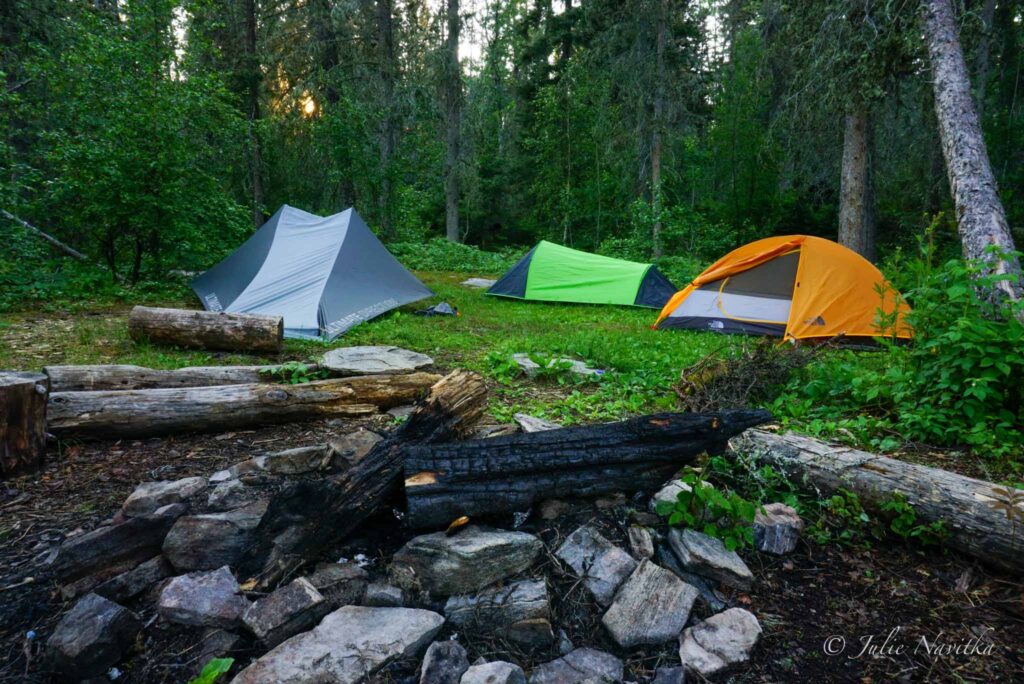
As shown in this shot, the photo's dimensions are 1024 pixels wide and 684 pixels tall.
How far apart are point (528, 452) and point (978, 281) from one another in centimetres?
332

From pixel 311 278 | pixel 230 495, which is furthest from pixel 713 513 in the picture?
pixel 311 278

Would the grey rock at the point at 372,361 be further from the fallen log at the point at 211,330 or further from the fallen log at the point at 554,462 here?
the fallen log at the point at 554,462

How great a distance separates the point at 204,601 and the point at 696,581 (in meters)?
1.93

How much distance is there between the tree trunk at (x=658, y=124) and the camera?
1481 cm

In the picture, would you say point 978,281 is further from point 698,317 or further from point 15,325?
point 15,325

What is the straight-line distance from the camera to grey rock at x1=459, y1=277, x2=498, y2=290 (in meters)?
12.9

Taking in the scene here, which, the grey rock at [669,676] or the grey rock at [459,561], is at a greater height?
the grey rock at [459,561]

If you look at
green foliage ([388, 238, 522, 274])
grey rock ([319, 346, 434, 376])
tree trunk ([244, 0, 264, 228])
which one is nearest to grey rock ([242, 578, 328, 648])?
grey rock ([319, 346, 434, 376])

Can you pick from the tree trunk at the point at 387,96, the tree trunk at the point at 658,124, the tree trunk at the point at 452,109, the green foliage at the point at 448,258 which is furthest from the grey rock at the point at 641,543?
→ the tree trunk at the point at 452,109

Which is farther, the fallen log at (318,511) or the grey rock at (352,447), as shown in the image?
the grey rock at (352,447)

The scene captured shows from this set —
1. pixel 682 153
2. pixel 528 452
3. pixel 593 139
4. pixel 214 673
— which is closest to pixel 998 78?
pixel 682 153

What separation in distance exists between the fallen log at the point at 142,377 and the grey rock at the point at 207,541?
223 cm

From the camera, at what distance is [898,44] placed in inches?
305

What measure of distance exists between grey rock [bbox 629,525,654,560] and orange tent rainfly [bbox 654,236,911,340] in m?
4.87
